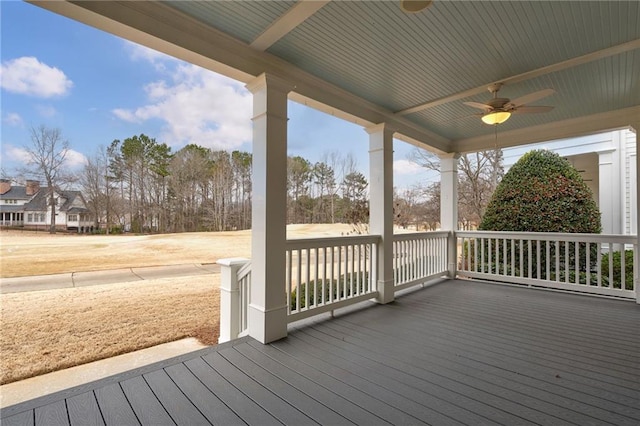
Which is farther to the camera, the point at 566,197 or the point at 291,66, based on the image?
the point at 566,197

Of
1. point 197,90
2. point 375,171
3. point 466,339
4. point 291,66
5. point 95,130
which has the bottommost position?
point 466,339

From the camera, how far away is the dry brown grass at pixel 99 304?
3.25 metres

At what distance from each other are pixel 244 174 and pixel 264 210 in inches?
76.0

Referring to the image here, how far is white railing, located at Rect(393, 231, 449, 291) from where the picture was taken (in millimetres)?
4441

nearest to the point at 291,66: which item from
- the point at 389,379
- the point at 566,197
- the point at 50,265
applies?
the point at 389,379

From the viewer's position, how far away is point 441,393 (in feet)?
6.15

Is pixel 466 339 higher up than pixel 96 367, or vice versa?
pixel 466 339

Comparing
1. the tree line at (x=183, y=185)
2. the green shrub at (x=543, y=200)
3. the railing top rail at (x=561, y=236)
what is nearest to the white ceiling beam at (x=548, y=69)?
the tree line at (x=183, y=185)

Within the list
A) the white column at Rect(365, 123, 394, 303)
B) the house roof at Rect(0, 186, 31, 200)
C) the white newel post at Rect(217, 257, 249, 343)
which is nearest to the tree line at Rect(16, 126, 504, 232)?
the house roof at Rect(0, 186, 31, 200)

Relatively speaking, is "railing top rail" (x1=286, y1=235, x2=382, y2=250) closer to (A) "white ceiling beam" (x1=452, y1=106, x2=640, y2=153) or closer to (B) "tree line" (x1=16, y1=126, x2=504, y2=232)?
(B) "tree line" (x1=16, y1=126, x2=504, y2=232)

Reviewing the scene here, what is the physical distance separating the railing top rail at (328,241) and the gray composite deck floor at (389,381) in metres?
0.88

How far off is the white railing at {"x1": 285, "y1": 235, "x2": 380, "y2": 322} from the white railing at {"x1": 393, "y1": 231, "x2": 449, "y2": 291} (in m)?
0.56

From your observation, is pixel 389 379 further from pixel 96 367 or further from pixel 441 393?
pixel 96 367

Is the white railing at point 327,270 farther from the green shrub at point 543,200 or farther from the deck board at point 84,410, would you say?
the green shrub at point 543,200
